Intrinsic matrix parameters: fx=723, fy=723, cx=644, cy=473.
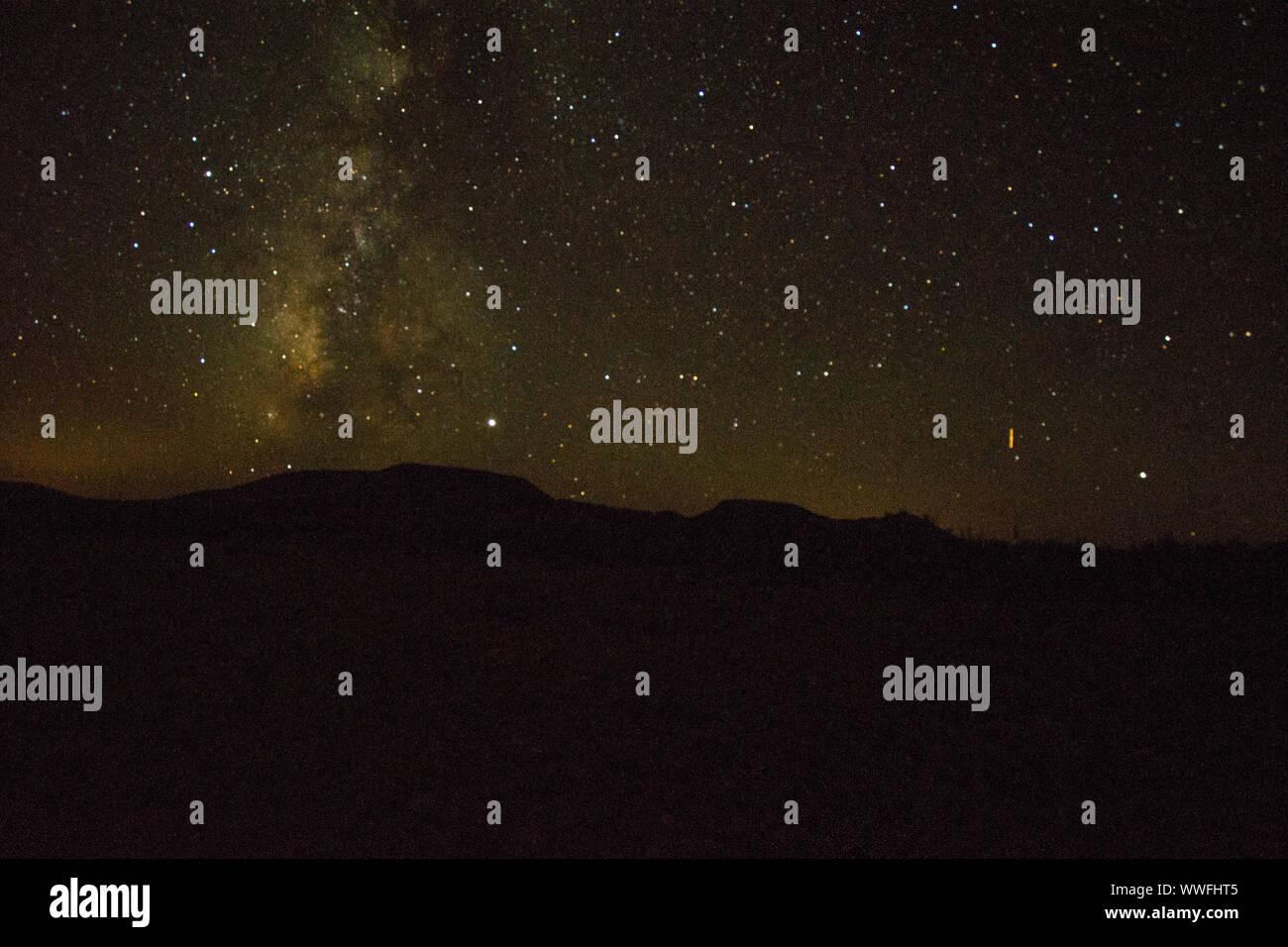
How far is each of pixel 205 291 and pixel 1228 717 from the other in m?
9.90

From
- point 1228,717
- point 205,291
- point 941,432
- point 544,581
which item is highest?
point 205,291

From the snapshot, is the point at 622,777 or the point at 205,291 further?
the point at 205,291

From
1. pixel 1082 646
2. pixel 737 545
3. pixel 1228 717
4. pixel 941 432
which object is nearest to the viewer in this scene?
pixel 1228 717

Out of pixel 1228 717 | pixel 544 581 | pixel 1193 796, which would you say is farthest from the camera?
pixel 544 581

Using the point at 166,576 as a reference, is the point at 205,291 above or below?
above

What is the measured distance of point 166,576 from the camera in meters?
9.15

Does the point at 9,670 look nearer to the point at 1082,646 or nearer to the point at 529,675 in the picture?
the point at 529,675

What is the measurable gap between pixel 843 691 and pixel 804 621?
1728 millimetres

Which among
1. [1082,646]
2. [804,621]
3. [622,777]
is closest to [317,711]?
[622,777]

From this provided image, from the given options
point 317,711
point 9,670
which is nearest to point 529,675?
point 317,711

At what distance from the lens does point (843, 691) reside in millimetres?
6578

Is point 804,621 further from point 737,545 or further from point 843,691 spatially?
point 737,545
